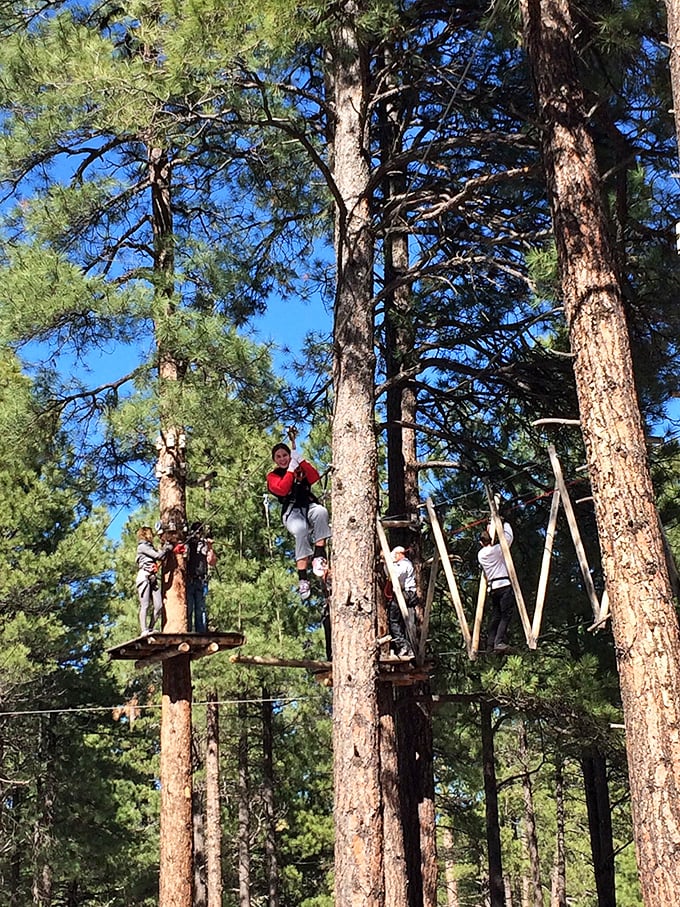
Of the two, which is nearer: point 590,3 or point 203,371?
point 590,3

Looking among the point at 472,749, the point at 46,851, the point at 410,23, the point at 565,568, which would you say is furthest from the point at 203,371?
the point at 472,749

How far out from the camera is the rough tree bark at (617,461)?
5.13 metres

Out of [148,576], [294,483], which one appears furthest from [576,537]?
[148,576]

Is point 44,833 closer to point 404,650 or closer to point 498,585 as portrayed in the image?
point 404,650

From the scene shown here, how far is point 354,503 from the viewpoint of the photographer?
747cm

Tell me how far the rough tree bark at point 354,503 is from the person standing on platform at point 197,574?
2244 millimetres

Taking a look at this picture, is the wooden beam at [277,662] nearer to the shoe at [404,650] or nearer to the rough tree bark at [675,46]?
the shoe at [404,650]

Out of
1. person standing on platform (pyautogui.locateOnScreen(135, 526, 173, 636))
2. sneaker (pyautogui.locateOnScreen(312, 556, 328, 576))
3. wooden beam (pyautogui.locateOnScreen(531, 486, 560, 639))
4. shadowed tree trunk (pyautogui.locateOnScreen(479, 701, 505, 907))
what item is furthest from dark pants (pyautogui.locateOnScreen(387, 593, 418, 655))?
shadowed tree trunk (pyautogui.locateOnScreen(479, 701, 505, 907))

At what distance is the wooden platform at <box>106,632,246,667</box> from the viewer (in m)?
8.45

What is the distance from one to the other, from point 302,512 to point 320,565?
479 millimetres

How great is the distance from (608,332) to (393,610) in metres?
4.10

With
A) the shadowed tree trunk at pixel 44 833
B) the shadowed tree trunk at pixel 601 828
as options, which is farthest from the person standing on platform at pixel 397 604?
the shadowed tree trunk at pixel 44 833

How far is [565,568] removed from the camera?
39.4 ft

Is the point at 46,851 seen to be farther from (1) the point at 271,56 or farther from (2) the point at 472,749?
(1) the point at 271,56
